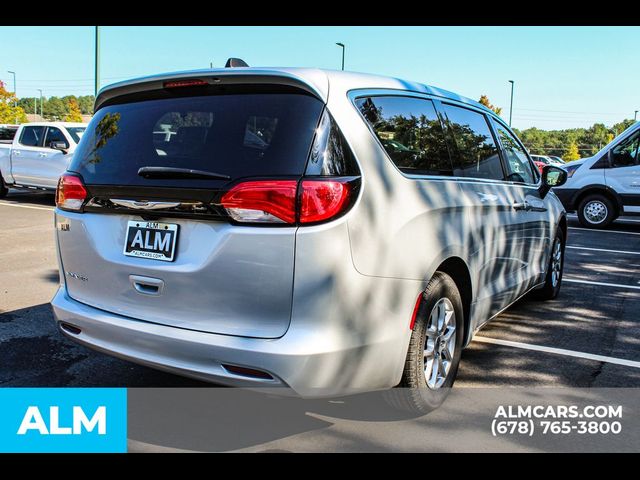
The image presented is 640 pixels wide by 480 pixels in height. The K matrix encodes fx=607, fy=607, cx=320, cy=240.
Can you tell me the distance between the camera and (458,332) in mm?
3555

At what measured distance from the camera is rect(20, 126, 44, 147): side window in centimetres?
1379

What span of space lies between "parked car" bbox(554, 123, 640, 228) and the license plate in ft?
37.5

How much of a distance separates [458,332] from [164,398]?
1757 millimetres

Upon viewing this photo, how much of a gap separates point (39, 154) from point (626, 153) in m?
12.6

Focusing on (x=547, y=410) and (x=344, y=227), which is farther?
A: (x=547, y=410)

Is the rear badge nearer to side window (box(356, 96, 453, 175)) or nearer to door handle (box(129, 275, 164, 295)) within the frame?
door handle (box(129, 275, 164, 295))

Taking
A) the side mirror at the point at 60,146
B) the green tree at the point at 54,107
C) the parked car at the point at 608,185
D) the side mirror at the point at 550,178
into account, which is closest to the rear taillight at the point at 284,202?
the side mirror at the point at 550,178

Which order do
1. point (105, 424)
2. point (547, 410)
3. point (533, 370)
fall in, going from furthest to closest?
1. point (533, 370)
2. point (547, 410)
3. point (105, 424)

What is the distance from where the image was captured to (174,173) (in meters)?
2.75

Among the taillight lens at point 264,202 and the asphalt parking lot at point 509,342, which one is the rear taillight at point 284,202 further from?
the asphalt parking lot at point 509,342

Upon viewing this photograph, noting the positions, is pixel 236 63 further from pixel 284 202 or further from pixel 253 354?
pixel 253 354

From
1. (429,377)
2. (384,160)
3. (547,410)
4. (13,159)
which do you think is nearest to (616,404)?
(547,410)
